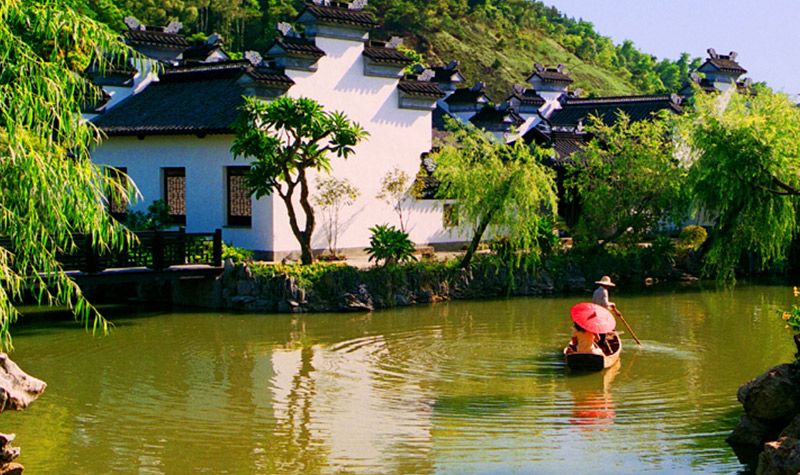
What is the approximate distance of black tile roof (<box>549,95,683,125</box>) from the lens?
34.2 m

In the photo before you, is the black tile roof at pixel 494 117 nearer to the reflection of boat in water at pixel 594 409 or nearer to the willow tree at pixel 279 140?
the willow tree at pixel 279 140

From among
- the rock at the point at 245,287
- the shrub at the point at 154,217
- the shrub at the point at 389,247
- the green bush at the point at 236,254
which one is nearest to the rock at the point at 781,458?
the shrub at the point at 389,247

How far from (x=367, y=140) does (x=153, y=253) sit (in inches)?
236

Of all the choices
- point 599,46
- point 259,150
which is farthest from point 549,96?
point 599,46

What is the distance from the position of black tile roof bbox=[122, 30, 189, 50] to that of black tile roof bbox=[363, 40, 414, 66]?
6441 mm

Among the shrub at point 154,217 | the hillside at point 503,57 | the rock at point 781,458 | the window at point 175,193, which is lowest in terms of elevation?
the rock at point 781,458

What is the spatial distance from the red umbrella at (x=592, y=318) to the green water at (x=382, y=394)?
70cm

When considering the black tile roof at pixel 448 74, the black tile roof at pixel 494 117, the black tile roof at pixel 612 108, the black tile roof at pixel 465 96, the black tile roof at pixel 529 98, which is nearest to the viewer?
the black tile roof at pixel 494 117

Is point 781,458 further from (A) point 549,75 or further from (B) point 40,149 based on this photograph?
(A) point 549,75

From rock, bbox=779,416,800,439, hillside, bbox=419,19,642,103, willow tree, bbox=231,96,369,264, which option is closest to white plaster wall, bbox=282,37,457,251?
willow tree, bbox=231,96,369,264

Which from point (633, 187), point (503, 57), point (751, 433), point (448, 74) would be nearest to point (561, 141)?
point (633, 187)

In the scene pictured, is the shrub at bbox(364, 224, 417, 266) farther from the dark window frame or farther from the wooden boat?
the wooden boat

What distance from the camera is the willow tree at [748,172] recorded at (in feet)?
52.3

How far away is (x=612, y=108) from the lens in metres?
35.7
